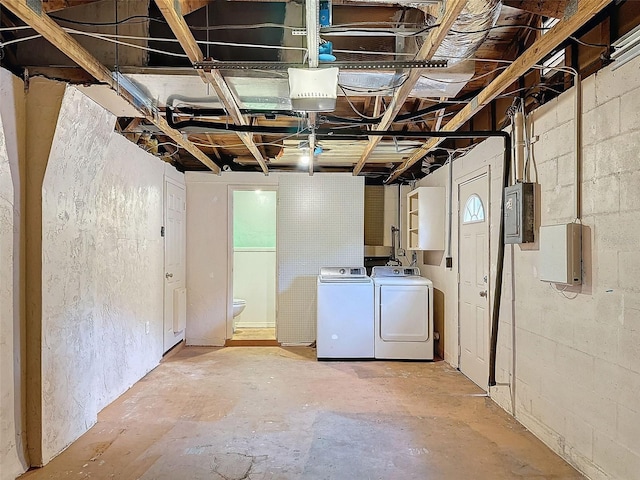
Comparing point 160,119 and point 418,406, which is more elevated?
point 160,119

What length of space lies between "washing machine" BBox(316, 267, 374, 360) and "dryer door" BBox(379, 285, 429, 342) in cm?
16

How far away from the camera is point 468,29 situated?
1.87 m

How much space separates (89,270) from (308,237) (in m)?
2.88

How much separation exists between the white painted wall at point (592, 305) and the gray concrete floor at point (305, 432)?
0.26m

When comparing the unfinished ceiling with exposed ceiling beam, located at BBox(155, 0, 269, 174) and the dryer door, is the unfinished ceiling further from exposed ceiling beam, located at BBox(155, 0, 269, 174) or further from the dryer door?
the dryer door

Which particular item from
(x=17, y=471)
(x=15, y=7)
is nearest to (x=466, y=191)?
(x=15, y=7)

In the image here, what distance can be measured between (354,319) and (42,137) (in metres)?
3.27

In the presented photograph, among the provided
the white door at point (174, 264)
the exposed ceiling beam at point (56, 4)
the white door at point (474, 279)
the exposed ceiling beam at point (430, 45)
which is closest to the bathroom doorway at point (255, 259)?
the white door at point (174, 264)

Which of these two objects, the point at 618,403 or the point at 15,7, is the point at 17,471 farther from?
the point at 618,403

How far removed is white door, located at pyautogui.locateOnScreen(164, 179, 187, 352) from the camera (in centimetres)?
452

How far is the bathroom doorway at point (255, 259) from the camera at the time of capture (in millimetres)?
6273

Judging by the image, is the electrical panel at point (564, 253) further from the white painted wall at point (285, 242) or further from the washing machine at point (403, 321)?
the white painted wall at point (285, 242)

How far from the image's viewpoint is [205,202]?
5.27 metres

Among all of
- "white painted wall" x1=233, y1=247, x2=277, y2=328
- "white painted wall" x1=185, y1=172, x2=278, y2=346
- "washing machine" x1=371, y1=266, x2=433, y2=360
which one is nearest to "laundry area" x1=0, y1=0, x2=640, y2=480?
"washing machine" x1=371, y1=266, x2=433, y2=360
